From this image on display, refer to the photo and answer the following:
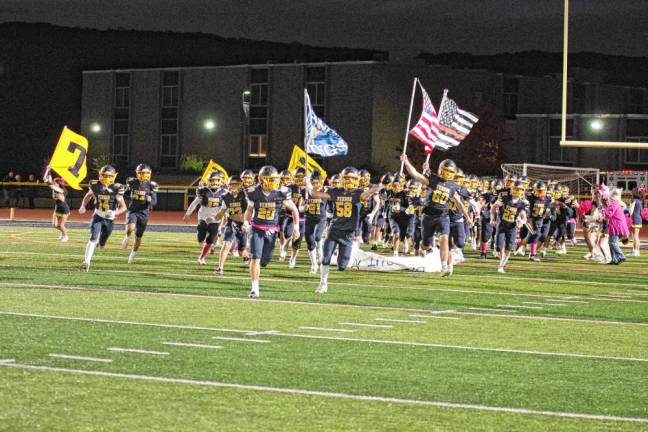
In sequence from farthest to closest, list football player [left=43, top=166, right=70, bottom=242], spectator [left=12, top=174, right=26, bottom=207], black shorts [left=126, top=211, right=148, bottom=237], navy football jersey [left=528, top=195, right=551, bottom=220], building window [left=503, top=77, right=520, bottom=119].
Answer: building window [left=503, top=77, right=520, bottom=119] → spectator [left=12, top=174, right=26, bottom=207] → football player [left=43, top=166, right=70, bottom=242] → navy football jersey [left=528, top=195, right=551, bottom=220] → black shorts [left=126, top=211, right=148, bottom=237]

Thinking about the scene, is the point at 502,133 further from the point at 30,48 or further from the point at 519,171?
the point at 30,48

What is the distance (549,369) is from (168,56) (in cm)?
12287

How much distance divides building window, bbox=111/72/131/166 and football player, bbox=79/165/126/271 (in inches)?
1987

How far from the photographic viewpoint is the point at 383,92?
63531 mm

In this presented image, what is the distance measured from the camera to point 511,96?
72.1 m

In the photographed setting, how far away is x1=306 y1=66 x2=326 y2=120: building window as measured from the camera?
6506 cm

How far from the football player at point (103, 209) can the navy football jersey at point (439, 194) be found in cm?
510

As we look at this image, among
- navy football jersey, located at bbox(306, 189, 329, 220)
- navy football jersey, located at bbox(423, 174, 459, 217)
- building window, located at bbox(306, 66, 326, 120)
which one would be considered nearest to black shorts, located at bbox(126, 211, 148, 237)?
navy football jersey, located at bbox(306, 189, 329, 220)

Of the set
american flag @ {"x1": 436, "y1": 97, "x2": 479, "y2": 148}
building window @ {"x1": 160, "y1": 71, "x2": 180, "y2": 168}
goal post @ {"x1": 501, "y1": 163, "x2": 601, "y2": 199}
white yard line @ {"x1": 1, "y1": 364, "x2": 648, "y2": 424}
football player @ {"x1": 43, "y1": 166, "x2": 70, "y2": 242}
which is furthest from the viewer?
building window @ {"x1": 160, "y1": 71, "x2": 180, "y2": 168}

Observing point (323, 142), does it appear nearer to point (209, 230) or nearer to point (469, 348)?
point (209, 230)

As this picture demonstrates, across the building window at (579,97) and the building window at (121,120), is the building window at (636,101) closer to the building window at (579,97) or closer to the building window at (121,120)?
the building window at (579,97)

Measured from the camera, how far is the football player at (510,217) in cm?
2303

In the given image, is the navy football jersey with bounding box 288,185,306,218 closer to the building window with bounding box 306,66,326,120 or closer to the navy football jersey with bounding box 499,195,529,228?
the navy football jersey with bounding box 499,195,529,228

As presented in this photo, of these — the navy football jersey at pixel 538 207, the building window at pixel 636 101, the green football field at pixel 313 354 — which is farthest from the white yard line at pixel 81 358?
the building window at pixel 636 101
